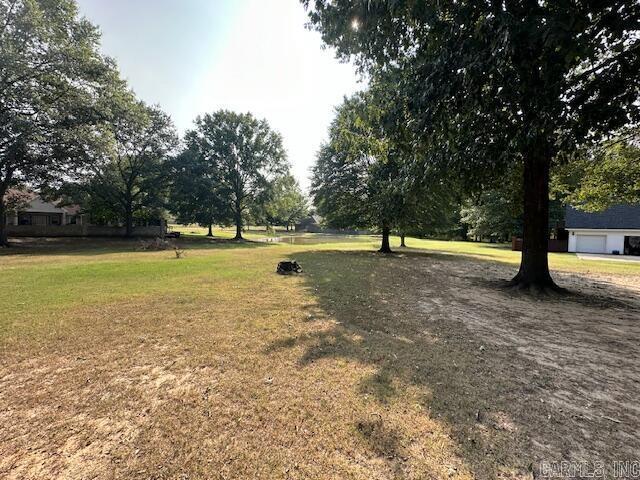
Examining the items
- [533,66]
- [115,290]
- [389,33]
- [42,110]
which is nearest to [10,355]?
[115,290]

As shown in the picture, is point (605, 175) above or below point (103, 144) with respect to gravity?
below

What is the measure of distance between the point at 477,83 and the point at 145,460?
21.2ft

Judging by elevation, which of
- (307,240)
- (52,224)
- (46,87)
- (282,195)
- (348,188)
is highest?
(46,87)

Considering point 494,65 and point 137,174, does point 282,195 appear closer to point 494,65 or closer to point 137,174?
point 137,174

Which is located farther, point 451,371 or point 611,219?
point 611,219

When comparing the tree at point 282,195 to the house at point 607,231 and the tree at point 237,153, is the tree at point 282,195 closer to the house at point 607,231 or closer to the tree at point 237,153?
the tree at point 237,153

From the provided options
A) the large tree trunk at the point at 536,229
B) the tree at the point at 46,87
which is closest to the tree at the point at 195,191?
the tree at the point at 46,87

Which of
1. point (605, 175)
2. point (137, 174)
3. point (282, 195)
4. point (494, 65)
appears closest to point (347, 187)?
point (605, 175)

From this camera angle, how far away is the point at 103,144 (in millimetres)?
21266

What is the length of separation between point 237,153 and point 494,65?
32593 millimetres

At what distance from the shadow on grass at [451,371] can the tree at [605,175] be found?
19.8 ft

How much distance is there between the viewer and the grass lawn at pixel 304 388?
7.42 ft

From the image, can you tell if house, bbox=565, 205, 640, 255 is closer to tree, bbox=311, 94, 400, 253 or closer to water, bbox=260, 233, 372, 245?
tree, bbox=311, 94, 400, 253

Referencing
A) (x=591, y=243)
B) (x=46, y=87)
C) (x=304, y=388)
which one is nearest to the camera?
(x=304, y=388)
